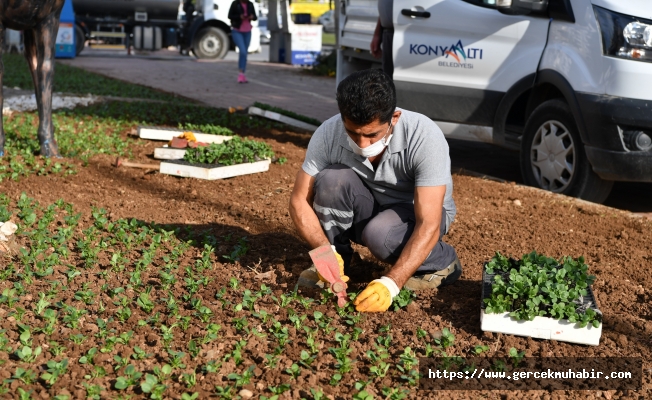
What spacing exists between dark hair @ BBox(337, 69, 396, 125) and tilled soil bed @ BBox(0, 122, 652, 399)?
104cm

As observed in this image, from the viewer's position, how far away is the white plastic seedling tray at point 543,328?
13.1 ft

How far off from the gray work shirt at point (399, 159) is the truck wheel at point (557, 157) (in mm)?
2472

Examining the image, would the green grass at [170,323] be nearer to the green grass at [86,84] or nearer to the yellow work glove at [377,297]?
the yellow work glove at [377,297]

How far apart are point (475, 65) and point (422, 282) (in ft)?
11.5

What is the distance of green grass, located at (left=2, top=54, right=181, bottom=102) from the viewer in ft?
45.9

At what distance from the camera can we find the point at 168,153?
8023 millimetres

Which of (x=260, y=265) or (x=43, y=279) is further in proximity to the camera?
(x=260, y=265)

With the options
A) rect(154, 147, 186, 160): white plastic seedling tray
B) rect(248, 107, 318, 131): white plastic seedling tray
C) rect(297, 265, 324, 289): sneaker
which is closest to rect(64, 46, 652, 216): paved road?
rect(248, 107, 318, 131): white plastic seedling tray

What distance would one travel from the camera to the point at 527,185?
296 inches

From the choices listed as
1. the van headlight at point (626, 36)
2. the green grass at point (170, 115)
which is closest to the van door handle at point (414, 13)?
the van headlight at point (626, 36)

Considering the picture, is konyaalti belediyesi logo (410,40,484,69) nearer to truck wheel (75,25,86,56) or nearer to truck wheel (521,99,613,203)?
truck wheel (521,99,613,203)

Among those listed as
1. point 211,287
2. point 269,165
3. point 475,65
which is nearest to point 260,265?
point 211,287

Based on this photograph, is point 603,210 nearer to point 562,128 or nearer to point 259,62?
point 562,128

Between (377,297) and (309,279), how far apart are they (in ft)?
1.99
